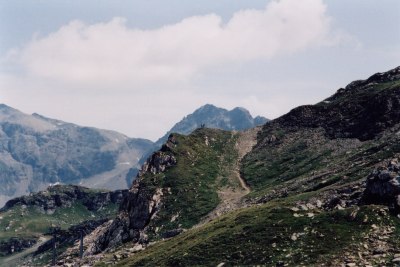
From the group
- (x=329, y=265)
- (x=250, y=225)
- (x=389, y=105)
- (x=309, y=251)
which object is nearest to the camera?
(x=329, y=265)

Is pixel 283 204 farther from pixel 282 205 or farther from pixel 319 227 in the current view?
pixel 319 227

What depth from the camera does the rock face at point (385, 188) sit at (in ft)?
263

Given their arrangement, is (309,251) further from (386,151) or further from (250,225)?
(386,151)

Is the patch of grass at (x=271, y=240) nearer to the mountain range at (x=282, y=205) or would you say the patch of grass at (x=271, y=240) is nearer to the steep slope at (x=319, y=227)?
the steep slope at (x=319, y=227)

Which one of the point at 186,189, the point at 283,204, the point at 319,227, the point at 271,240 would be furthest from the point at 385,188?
the point at 186,189

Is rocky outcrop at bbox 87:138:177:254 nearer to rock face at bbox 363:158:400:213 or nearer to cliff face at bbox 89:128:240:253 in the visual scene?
cliff face at bbox 89:128:240:253

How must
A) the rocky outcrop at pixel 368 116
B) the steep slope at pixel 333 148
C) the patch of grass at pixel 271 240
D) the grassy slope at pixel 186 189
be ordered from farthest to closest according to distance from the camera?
1. the rocky outcrop at pixel 368 116
2. the grassy slope at pixel 186 189
3. the steep slope at pixel 333 148
4. the patch of grass at pixel 271 240

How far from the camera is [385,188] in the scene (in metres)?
83.0

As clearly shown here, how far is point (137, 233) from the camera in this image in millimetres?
155625

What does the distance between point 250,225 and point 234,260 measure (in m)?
12.6

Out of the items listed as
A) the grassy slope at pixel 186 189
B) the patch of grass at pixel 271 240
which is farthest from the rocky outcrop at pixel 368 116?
the patch of grass at pixel 271 240

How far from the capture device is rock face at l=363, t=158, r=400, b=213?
263ft

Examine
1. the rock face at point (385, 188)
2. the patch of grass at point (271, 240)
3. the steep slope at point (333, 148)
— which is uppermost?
the steep slope at point (333, 148)

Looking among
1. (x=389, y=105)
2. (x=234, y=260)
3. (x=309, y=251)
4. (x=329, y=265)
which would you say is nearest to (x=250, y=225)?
(x=234, y=260)
